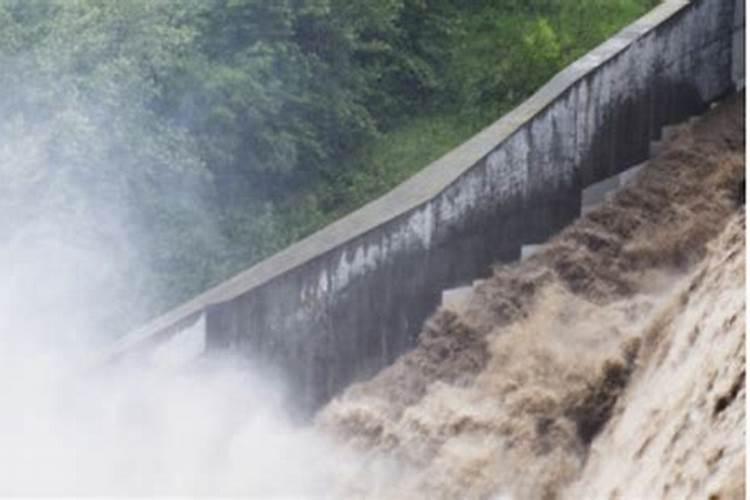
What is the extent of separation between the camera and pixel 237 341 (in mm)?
8133

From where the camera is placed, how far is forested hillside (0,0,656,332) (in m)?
11.2

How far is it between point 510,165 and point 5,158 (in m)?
3.62

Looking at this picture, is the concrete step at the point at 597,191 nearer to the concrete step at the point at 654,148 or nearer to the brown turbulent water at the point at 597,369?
the brown turbulent water at the point at 597,369

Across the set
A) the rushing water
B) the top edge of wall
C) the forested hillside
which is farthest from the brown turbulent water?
the forested hillside

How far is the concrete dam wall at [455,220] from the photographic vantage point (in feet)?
Result: 27.3

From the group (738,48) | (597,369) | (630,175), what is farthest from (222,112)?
(597,369)

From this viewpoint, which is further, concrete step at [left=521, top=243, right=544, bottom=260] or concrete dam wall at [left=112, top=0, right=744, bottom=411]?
concrete step at [left=521, top=243, right=544, bottom=260]

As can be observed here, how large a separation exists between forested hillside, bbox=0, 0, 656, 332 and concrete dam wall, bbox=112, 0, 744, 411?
2.63m

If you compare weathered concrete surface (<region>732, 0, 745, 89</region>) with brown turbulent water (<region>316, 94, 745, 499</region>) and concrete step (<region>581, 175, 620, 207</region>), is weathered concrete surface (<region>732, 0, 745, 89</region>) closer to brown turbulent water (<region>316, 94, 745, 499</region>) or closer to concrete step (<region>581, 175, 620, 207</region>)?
brown turbulent water (<region>316, 94, 745, 499</region>)

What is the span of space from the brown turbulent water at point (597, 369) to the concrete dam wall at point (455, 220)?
190 mm

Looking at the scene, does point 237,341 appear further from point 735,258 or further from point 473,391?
point 735,258

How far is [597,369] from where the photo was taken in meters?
7.92

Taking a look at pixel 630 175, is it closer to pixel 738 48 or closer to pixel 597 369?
pixel 738 48

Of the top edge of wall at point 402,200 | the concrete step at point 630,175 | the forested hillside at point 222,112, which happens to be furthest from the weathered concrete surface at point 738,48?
the forested hillside at point 222,112
